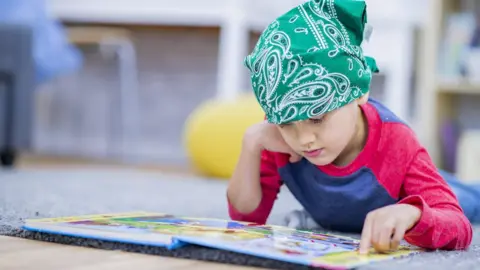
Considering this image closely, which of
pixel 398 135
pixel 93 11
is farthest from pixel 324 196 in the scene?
pixel 93 11

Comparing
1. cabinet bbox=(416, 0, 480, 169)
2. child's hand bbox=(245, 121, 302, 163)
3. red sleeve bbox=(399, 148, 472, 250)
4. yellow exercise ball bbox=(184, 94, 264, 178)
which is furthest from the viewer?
cabinet bbox=(416, 0, 480, 169)

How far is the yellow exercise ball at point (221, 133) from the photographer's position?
7.37ft

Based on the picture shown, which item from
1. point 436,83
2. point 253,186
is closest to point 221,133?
point 436,83

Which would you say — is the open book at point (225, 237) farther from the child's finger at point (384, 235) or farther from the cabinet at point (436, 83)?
the cabinet at point (436, 83)

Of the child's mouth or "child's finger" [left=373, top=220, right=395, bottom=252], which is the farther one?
the child's mouth

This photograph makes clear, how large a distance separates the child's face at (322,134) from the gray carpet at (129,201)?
Result: 0.16 meters

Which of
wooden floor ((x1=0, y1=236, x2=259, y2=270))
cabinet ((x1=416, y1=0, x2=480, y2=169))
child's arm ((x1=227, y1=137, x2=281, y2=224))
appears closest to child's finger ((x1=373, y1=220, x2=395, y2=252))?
wooden floor ((x1=0, y1=236, x2=259, y2=270))

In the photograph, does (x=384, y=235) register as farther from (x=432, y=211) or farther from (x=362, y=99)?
(x=362, y=99)

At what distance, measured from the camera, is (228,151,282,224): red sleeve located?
1132mm

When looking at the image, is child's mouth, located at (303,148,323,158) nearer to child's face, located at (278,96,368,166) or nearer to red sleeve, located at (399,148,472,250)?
child's face, located at (278,96,368,166)

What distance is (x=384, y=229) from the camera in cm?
82

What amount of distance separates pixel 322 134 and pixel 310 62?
0.27ft

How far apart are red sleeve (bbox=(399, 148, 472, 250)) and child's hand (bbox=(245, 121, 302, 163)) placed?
0.47 feet

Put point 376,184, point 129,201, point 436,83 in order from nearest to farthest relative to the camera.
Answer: point 376,184 < point 129,201 < point 436,83
